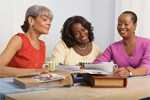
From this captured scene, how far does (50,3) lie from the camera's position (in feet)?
11.2

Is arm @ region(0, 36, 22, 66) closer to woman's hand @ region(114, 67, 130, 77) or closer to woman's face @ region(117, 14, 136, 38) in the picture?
woman's hand @ region(114, 67, 130, 77)

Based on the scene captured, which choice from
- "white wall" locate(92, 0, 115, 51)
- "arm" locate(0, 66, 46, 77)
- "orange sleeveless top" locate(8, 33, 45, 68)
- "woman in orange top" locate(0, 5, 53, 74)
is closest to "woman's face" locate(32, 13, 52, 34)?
"woman in orange top" locate(0, 5, 53, 74)

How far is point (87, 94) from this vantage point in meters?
1.59

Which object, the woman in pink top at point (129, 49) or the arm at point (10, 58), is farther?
the woman in pink top at point (129, 49)

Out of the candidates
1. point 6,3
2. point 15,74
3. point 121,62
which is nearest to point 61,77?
point 15,74

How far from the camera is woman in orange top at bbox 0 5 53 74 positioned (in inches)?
91.7

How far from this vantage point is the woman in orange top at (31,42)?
233 cm

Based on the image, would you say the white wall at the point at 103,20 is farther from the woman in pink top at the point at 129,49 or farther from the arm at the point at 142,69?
the arm at the point at 142,69

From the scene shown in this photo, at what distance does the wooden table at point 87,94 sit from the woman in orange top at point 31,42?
736 millimetres

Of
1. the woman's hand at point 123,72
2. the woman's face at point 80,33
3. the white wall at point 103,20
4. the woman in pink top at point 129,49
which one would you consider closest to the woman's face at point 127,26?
the woman in pink top at point 129,49

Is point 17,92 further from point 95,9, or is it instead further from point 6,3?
point 95,9

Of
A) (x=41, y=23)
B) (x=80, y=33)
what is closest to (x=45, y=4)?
(x=80, y=33)

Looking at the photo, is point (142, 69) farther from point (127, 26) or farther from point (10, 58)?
point (10, 58)

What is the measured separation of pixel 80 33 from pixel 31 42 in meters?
0.50
